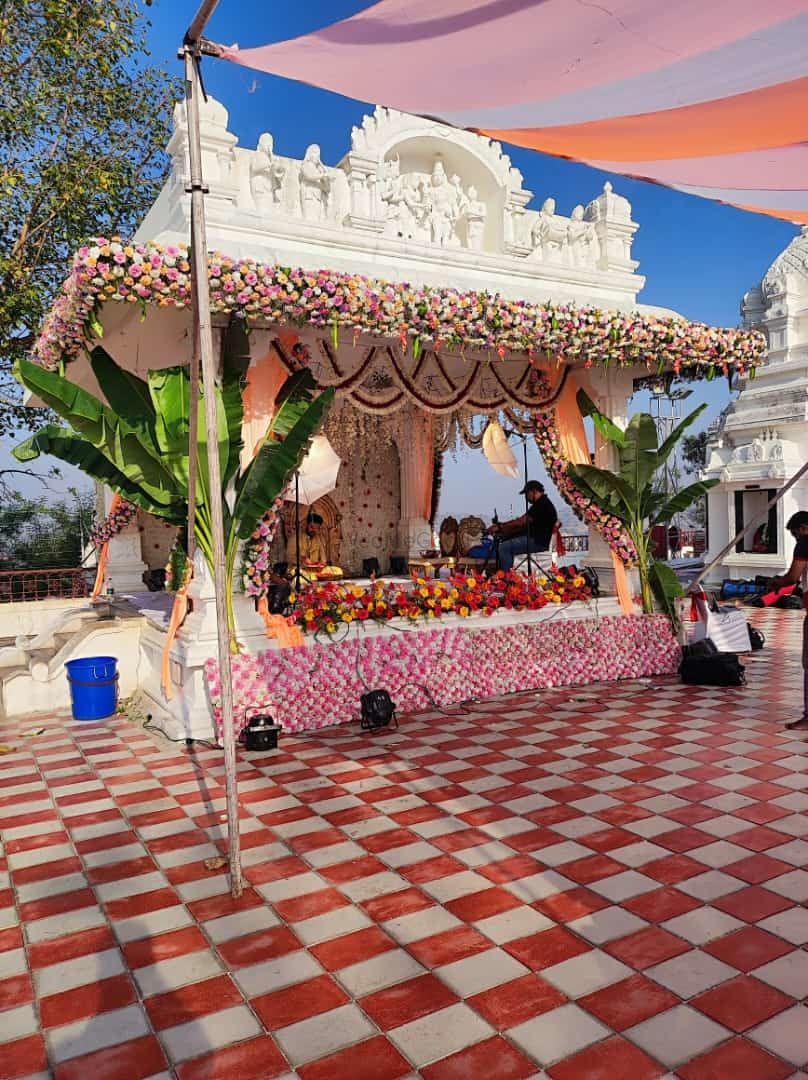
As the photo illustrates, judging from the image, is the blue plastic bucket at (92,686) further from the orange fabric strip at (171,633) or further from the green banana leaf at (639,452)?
the green banana leaf at (639,452)

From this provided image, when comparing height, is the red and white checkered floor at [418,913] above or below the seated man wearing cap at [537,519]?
below

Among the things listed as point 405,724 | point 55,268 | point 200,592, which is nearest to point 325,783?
point 405,724

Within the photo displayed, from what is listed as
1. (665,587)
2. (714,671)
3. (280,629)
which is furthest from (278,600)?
(714,671)

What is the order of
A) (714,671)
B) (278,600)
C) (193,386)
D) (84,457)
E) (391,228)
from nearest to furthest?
(193,386) < (84,457) < (278,600) < (714,671) < (391,228)

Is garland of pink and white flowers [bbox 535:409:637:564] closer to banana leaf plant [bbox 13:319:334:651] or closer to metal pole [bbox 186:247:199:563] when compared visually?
banana leaf plant [bbox 13:319:334:651]

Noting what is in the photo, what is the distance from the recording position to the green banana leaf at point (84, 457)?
19.9ft

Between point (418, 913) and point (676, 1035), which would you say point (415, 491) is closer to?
point (418, 913)

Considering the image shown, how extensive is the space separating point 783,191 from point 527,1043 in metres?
4.37

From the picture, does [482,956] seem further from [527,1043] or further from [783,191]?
[783,191]

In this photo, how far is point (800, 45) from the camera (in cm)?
289

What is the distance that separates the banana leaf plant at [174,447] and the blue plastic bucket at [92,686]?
1.65 metres

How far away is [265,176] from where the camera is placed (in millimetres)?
8570

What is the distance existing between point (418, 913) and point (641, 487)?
580cm

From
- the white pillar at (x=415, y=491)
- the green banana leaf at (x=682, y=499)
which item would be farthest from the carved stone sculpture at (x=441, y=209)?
the green banana leaf at (x=682, y=499)
